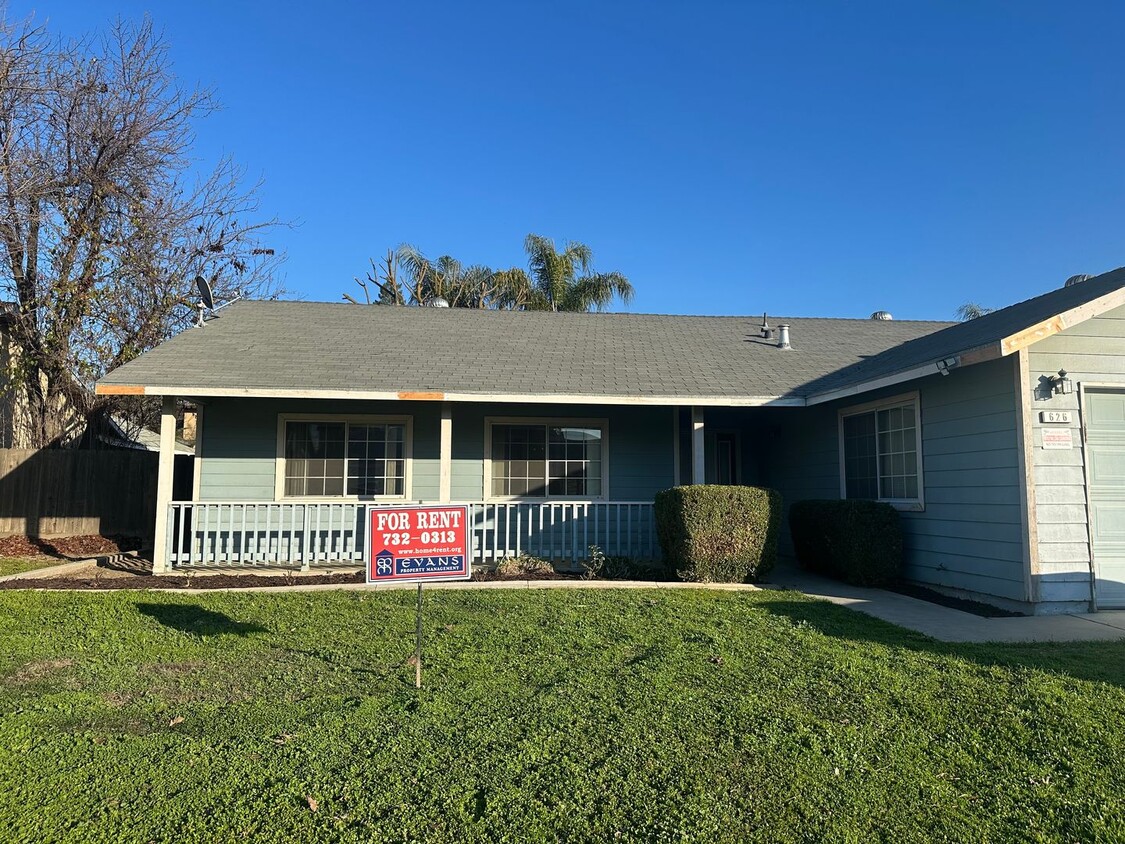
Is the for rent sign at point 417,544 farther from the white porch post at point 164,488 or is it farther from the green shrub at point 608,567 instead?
the white porch post at point 164,488

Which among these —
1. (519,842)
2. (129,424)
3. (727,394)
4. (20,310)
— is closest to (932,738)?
(519,842)

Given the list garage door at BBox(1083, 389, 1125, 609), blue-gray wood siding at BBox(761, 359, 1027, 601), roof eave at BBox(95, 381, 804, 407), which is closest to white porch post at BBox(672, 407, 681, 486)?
roof eave at BBox(95, 381, 804, 407)

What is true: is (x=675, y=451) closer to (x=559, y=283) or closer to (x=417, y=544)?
(x=417, y=544)

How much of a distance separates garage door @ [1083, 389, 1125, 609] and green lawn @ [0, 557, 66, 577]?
44.3ft

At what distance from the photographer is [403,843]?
2.92 m

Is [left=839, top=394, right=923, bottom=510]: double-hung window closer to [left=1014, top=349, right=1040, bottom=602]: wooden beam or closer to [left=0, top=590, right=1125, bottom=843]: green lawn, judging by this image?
[left=1014, top=349, right=1040, bottom=602]: wooden beam

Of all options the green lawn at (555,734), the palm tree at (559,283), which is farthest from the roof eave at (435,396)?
the palm tree at (559,283)

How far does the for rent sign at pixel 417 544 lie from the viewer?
525 cm

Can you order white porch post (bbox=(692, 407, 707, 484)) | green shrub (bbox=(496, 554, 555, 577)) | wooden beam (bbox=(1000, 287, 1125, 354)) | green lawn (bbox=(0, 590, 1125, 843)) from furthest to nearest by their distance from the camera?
white porch post (bbox=(692, 407, 707, 484))
green shrub (bbox=(496, 554, 555, 577))
wooden beam (bbox=(1000, 287, 1125, 354))
green lawn (bbox=(0, 590, 1125, 843))

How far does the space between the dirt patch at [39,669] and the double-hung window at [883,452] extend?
8.99 metres

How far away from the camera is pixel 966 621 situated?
6816 mm

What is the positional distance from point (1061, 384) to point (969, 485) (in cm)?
141

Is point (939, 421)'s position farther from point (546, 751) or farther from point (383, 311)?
point (383, 311)

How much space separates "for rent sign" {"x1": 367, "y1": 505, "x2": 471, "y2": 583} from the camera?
525cm
